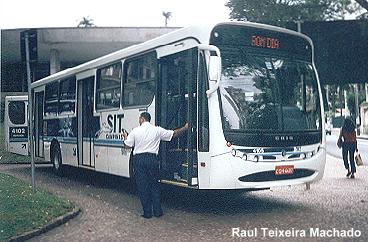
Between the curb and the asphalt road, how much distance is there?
0.30ft

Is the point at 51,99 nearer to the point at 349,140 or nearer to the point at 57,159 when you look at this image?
Answer: the point at 57,159

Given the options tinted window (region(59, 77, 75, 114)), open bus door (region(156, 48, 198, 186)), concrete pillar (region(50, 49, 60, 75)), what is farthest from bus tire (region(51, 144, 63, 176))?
concrete pillar (region(50, 49, 60, 75))

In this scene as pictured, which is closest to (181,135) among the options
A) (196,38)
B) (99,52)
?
(196,38)

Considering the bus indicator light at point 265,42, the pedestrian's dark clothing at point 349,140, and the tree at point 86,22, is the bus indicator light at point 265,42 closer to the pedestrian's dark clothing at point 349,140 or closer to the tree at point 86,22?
the pedestrian's dark clothing at point 349,140

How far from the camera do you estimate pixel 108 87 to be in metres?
10.3

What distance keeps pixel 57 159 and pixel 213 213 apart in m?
7.05

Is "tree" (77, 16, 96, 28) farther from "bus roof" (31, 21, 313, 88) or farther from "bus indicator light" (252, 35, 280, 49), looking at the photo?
"bus indicator light" (252, 35, 280, 49)

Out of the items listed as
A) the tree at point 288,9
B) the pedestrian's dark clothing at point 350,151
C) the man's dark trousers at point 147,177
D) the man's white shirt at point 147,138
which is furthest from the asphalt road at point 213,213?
the tree at point 288,9

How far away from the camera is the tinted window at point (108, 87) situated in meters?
9.84

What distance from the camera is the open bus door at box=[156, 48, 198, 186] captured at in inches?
289

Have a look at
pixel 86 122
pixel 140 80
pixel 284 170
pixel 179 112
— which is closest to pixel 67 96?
pixel 86 122

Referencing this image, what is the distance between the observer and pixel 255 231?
251 inches

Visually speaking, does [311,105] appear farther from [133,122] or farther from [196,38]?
[133,122]

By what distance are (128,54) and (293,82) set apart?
11.5ft
